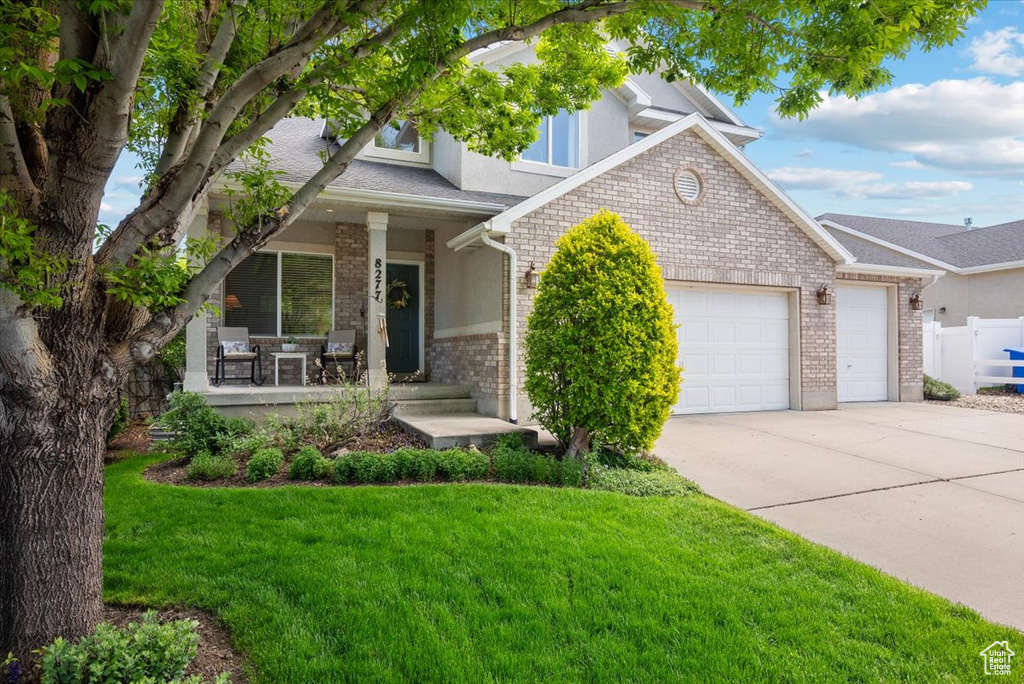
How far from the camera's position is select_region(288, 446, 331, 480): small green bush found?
233 inches

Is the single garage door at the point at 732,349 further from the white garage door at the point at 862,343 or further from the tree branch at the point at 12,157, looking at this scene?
the tree branch at the point at 12,157

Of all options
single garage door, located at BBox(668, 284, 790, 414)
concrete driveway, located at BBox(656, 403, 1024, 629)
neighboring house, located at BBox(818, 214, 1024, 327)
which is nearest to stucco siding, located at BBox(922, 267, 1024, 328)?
neighboring house, located at BBox(818, 214, 1024, 327)

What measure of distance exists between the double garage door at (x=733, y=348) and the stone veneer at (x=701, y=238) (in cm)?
32

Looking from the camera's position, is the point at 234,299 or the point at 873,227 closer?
the point at 234,299

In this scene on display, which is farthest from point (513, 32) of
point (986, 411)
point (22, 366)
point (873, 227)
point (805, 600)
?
point (873, 227)

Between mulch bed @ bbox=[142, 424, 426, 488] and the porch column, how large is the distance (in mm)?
1544

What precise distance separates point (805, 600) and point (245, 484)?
503 centimetres

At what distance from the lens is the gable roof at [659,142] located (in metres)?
8.73

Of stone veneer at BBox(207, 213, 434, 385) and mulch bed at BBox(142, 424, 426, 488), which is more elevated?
stone veneer at BBox(207, 213, 434, 385)

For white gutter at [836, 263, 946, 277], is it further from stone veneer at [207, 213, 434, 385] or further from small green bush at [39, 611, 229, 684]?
small green bush at [39, 611, 229, 684]

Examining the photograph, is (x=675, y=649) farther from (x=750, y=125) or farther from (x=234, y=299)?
(x=750, y=125)

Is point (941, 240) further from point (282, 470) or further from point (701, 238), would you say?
point (282, 470)

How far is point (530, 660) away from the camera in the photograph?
2875mm

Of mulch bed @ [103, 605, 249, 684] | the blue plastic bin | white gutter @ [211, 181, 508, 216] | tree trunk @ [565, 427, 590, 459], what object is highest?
white gutter @ [211, 181, 508, 216]
